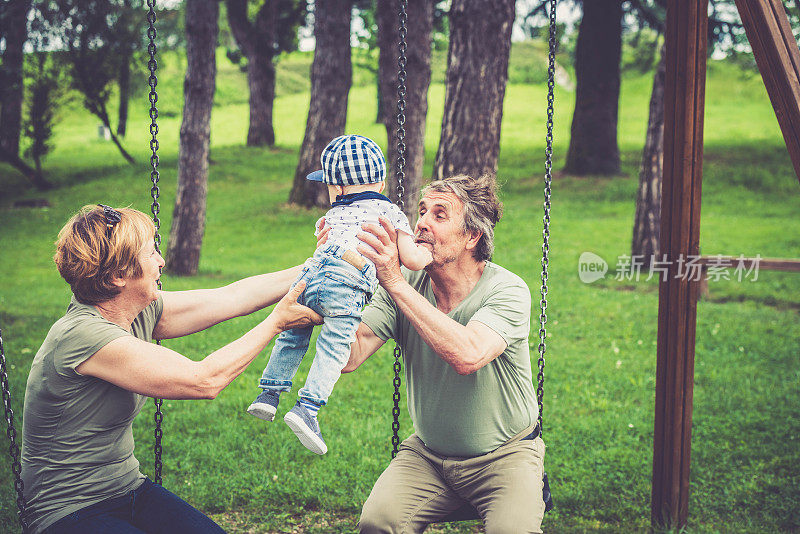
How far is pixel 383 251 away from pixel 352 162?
410 millimetres

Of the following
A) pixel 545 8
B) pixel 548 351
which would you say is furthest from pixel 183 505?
pixel 545 8

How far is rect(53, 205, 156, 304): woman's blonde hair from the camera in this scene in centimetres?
272

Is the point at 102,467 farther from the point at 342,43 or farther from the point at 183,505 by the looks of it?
the point at 342,43

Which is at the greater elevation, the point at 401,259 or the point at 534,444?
the point at 401,259

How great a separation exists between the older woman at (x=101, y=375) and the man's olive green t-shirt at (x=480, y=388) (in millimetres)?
739

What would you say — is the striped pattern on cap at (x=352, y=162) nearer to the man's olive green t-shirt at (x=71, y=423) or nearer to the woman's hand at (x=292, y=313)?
the woman's hand at (x=292, y=313)

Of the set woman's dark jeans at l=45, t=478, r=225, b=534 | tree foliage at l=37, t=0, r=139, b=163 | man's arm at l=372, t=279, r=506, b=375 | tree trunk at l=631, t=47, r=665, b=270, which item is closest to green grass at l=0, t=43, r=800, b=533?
tree trunk at l=631, t=47, r=665, b=270

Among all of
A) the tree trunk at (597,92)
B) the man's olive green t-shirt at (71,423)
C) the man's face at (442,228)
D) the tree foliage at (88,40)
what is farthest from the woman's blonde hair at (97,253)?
the tree foliage at (88,40)

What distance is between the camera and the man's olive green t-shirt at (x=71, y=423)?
270 cm

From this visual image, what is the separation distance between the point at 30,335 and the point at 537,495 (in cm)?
735

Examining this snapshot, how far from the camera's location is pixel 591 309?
9.78 m

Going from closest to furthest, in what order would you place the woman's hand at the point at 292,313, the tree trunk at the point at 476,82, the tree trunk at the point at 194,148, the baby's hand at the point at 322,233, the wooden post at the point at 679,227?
1. the woman's hand at the point at 292,313
2. the baby's hand at the point at 322,233
3. the wooden post at the point at 679,227
4. the tree trunk at the point at 476,82
5. the tree trunk at the point at 194,148

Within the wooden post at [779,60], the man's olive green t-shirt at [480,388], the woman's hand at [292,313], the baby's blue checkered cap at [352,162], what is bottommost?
the man's olive green t-shirt at [480,388]

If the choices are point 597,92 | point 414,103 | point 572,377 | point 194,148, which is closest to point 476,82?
point 572,377
